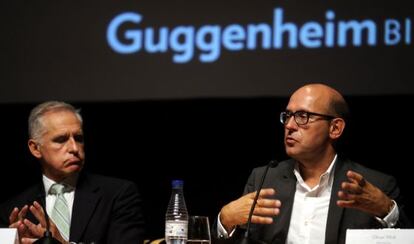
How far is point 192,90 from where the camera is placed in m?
5.38

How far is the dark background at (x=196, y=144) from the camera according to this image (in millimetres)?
5574

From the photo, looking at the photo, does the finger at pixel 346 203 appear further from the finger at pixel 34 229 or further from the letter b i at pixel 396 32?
the letter b i at pixel 396 32

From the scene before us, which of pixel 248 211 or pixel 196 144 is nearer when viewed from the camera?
pixel 248 211

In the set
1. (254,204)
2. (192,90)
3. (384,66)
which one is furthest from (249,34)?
(254,204)

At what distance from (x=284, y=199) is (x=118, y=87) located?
1932mm

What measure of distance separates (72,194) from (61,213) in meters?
0.15

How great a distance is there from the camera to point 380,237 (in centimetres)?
302

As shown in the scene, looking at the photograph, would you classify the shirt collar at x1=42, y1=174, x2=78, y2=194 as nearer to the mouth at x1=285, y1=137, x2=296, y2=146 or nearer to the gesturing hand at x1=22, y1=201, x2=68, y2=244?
the gesturing hand at x1=22, y1=201, x2=68, y2=244

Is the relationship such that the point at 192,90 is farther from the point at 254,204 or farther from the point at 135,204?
the point at 254,204

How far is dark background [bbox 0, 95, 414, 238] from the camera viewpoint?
18.3 ft

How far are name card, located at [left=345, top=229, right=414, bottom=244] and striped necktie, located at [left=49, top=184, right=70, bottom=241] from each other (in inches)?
63.6

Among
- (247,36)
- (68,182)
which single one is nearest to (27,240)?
(68,182)

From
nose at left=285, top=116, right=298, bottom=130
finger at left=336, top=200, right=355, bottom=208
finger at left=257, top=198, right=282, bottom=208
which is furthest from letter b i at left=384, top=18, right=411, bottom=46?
finger at left=257, top=198, right=282, bottom=208

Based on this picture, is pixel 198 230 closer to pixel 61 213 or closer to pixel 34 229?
pixel 34 229
